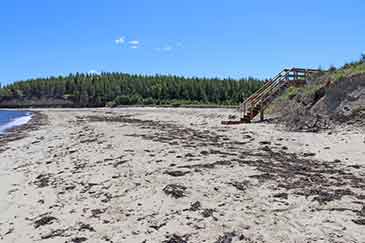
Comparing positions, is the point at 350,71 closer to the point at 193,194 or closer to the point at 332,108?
the point at 332,108

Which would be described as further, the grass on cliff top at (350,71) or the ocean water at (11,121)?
the ocean water at (11,121)

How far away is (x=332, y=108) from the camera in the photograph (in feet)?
55.2

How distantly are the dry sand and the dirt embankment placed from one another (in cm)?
230

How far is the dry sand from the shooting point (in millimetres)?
5773

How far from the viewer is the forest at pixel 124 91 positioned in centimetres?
9388

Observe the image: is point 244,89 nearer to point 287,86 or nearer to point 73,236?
point 287,86

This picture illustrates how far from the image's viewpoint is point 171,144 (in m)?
13.8

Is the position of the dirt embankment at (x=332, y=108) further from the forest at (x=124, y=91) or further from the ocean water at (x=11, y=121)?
the forest at (x=124, y=91)

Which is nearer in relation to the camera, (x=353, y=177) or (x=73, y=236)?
(x=73, y=236)

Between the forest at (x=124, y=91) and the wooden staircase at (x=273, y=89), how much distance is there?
187ft

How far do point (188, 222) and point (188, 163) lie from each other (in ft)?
13.3

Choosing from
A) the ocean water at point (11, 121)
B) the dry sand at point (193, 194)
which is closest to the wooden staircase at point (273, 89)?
the dry sand at point (193, 194)

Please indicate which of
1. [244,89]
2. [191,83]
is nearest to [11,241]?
[244,89]

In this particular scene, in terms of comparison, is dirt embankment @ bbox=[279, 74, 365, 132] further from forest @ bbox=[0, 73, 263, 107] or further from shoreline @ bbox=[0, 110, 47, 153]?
forest @ bbox=[0, 73, 263, 107]
